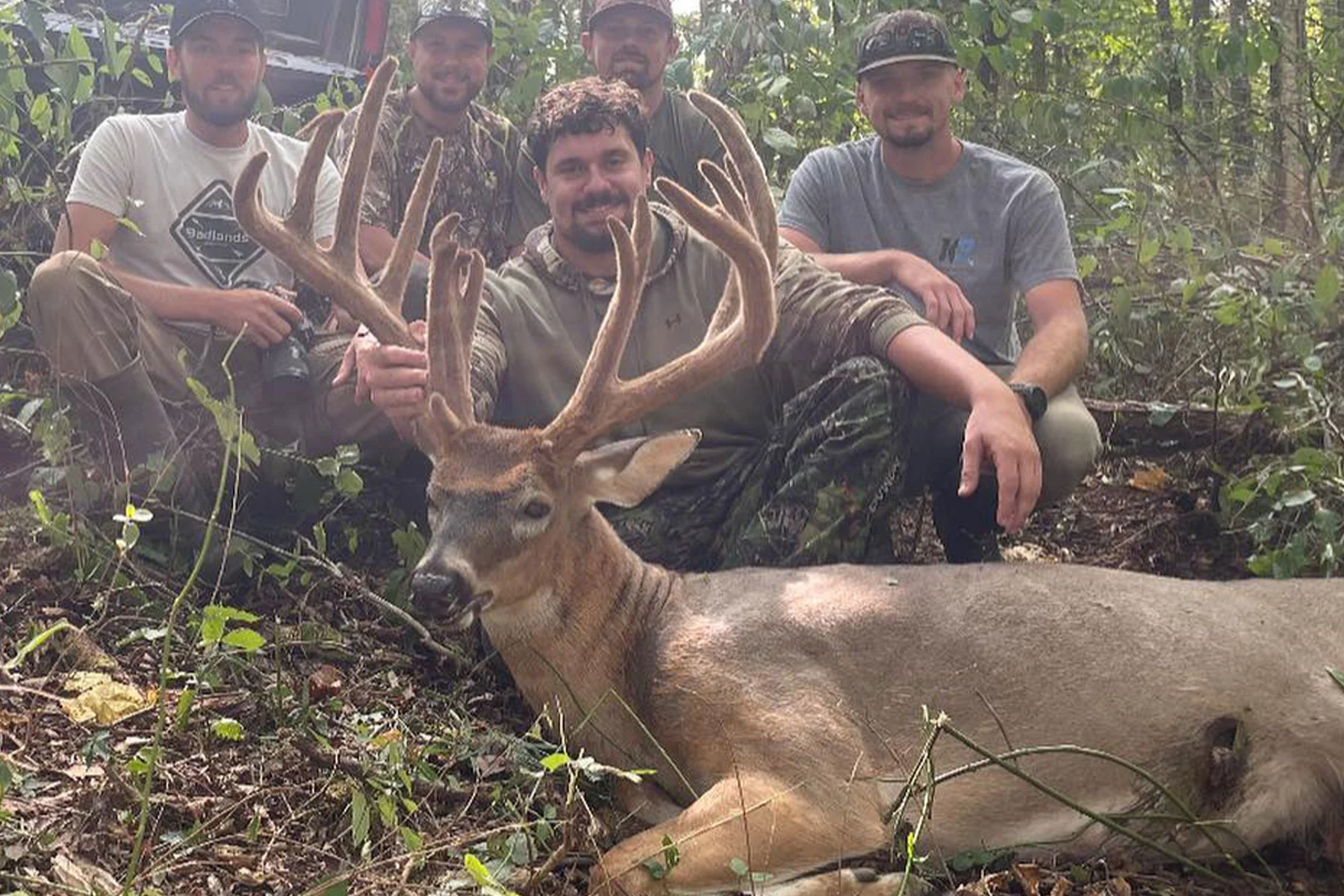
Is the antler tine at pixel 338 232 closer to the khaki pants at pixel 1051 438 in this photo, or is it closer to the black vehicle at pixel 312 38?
the khaki pants at pixel 1051 438

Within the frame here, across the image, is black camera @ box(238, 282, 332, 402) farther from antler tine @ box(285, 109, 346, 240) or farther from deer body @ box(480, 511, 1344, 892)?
deer body @ box(480, 511, 1344, 892)

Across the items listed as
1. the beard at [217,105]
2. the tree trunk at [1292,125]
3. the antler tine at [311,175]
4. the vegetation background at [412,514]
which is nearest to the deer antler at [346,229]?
the antler tine at [311,175]

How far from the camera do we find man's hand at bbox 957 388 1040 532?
4859 mm

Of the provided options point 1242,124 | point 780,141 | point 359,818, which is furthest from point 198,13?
point 1242,124

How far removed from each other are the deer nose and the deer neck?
0.90 ft

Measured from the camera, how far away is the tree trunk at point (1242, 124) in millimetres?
9055

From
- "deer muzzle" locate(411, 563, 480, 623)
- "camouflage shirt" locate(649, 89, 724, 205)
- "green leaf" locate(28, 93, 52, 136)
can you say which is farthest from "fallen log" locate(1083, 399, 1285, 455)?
"green leaf" locate(28, 93, 52, 136)

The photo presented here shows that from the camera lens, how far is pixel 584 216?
5793 mm

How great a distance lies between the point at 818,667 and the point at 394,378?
5.47 ft

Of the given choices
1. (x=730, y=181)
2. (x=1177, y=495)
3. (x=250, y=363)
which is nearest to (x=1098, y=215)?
(x=1177, y=495)

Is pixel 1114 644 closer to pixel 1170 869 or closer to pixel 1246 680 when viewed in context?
pixel 1246 680

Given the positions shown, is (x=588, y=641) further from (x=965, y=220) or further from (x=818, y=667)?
(x=965, y=220)

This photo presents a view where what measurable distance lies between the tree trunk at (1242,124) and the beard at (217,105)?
Result: 5198 mm

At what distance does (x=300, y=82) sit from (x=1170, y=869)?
241 inches
